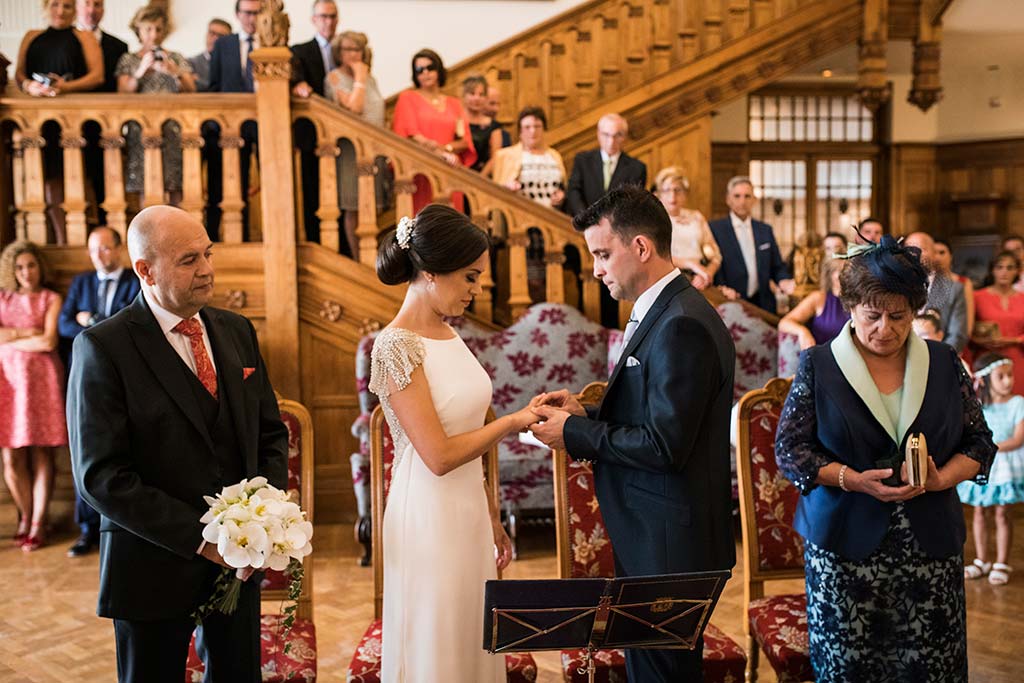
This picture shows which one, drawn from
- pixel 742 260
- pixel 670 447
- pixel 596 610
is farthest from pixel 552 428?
pixel 742 260

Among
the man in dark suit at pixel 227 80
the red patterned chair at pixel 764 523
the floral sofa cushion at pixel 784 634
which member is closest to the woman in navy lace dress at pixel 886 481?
the floral sofa cushion at pixel 784 634

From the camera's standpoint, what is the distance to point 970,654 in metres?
3.95

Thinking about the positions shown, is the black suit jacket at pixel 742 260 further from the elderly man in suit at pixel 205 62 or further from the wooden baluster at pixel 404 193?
the elderly man in suit at pixel 205 62

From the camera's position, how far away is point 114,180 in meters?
5.68

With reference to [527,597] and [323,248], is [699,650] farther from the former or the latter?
[323,248]

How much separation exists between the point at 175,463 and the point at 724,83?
7.80 meters

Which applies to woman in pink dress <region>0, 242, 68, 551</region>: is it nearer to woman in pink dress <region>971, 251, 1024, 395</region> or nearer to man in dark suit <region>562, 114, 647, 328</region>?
man in dark suit <region>562, 114, 647, 328</region>

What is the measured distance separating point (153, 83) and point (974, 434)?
5.01 meters

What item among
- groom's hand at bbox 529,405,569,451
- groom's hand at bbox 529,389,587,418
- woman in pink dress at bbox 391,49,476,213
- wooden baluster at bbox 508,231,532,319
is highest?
woman in pink dress at bbox 391,49,476,213

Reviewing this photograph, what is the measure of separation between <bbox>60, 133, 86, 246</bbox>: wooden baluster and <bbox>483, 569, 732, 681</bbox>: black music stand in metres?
4.68

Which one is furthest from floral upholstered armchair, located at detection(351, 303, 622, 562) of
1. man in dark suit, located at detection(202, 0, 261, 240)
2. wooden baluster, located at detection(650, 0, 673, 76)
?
wooden baluster, located at detection(650, 0, 673, 76)

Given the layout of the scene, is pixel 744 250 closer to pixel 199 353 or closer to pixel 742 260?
pixel 742 260

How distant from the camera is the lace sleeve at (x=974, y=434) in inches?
102

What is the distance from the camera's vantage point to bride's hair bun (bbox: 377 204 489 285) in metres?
2.33
